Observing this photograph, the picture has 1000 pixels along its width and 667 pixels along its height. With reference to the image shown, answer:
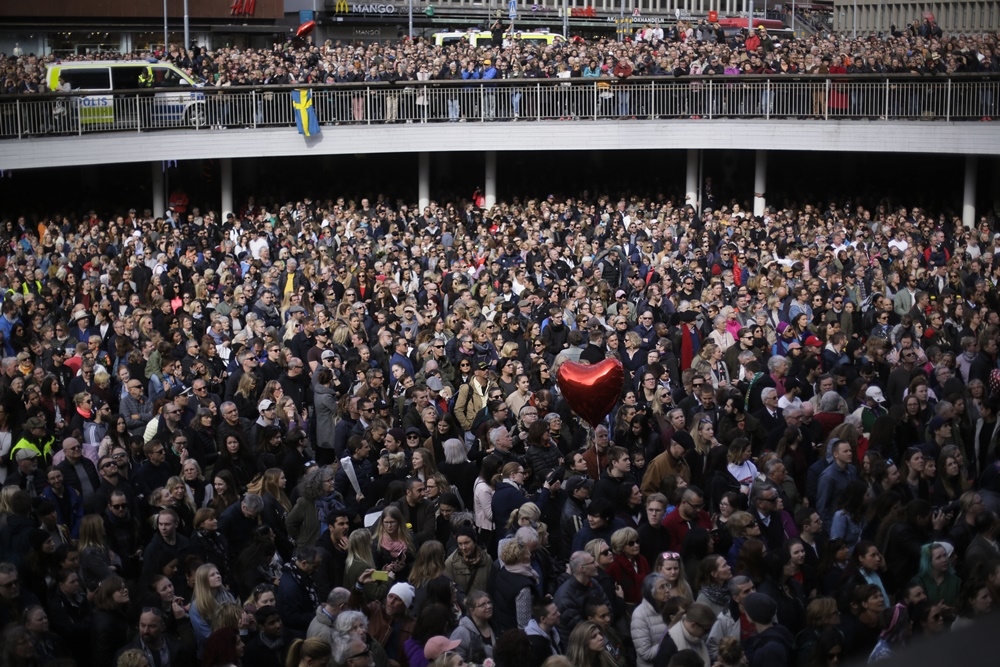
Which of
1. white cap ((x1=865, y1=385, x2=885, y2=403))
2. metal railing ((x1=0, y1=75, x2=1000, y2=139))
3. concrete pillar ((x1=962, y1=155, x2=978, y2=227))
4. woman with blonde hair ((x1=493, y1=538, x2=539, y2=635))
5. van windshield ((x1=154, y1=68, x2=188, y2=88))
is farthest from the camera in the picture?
van windshield ((x1=154, y1=68, x2=188, y2=88))

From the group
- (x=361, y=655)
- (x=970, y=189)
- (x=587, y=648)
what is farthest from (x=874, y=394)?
(x=970, y=189)

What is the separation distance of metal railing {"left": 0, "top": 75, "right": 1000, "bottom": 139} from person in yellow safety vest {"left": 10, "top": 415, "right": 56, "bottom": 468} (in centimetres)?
1749

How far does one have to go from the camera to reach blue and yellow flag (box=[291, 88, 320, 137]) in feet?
92.5

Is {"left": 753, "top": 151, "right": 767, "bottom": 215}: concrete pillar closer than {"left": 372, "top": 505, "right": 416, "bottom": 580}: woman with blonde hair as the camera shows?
No

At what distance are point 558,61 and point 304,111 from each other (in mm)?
5827

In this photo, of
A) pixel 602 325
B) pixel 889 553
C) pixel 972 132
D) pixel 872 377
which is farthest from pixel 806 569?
pixel 972 132

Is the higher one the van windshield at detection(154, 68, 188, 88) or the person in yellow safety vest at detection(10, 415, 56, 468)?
the van windshield at detection(154, 68, 188, 88)

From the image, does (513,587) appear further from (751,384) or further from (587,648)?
(751,384)

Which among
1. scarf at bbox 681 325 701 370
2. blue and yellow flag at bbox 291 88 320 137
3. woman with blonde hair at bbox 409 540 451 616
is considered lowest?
scarf at bbox 681 325 701 370

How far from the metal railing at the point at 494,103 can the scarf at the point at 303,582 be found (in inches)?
832

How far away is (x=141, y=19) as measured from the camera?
4256 cm

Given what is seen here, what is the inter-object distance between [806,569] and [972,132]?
64.6 feet

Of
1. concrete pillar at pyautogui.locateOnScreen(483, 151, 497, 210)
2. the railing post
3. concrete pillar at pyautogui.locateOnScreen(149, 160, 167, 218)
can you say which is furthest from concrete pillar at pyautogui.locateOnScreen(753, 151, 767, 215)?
concrete pillar at pyautogui.locateOnScreen(149, 160, 167, 218)

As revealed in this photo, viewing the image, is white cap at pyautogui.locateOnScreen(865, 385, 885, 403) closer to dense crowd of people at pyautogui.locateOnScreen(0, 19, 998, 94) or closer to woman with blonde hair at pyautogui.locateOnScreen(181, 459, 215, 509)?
woman with blonde hair at pyautogui.locateOnScreen(181, 459, 215, 509)
